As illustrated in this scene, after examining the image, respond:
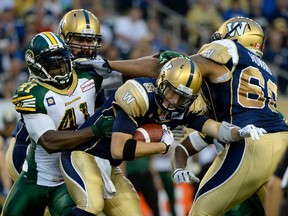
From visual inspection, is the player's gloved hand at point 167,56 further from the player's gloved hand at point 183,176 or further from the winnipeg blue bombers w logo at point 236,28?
the player's gloved hand at point 183,176

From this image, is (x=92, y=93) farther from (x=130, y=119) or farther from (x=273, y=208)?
(x=273, y=208)

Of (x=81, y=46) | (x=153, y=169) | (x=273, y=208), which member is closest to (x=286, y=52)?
(x=153, y=169)

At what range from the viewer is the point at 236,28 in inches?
280

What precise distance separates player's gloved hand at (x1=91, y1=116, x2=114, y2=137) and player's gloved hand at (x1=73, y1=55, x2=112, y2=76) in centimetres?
55

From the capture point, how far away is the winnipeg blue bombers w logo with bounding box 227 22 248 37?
7.09 metres

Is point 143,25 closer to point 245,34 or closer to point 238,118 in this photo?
point 245,34

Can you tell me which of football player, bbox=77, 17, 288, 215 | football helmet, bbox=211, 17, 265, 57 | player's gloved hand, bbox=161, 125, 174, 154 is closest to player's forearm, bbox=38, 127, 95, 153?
player's gloved hand, bbox=161, 125, 174, 154

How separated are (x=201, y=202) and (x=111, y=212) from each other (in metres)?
0.67

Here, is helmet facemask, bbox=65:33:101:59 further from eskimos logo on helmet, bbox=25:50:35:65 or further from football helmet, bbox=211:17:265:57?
football helmet, bbox=211:17:265:57

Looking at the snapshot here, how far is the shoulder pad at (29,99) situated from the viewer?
6629mm

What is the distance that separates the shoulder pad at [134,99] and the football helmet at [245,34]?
993 millimetres

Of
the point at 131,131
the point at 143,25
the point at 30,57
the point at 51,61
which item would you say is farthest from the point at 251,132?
the point at 143,25

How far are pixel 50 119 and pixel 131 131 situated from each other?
0.68 metres

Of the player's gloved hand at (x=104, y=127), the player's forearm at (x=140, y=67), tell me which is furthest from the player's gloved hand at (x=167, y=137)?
the player's forearm at (x=140, y=67)
